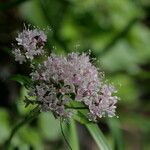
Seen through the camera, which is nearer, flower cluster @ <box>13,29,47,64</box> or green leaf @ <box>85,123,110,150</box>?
flower cluster @ <box>13,29,47,64</box>

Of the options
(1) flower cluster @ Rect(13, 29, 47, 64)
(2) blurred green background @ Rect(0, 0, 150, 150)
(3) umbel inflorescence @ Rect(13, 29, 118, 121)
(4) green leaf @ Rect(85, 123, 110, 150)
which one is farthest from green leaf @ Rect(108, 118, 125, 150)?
(2) blurred green background @ Rect(0, 0, 150, 150)

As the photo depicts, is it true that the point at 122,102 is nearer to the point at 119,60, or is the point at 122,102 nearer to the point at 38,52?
the point at 119,60

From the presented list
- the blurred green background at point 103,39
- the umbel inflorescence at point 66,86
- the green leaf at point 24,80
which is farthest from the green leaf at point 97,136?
the blurred green background at point 103,39

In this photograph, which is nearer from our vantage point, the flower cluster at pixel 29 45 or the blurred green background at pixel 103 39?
the flower cluster at pixel 29 45

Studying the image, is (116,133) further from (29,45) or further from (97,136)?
(29,45)

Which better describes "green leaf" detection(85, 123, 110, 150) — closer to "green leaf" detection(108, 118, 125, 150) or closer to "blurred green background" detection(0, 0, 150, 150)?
"green leaf" detection(108, 118, 125, 150)

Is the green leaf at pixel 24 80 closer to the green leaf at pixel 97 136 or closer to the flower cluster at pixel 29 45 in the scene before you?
the flower cluster at pixel 29 45

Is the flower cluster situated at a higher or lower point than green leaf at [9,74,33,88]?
higher
